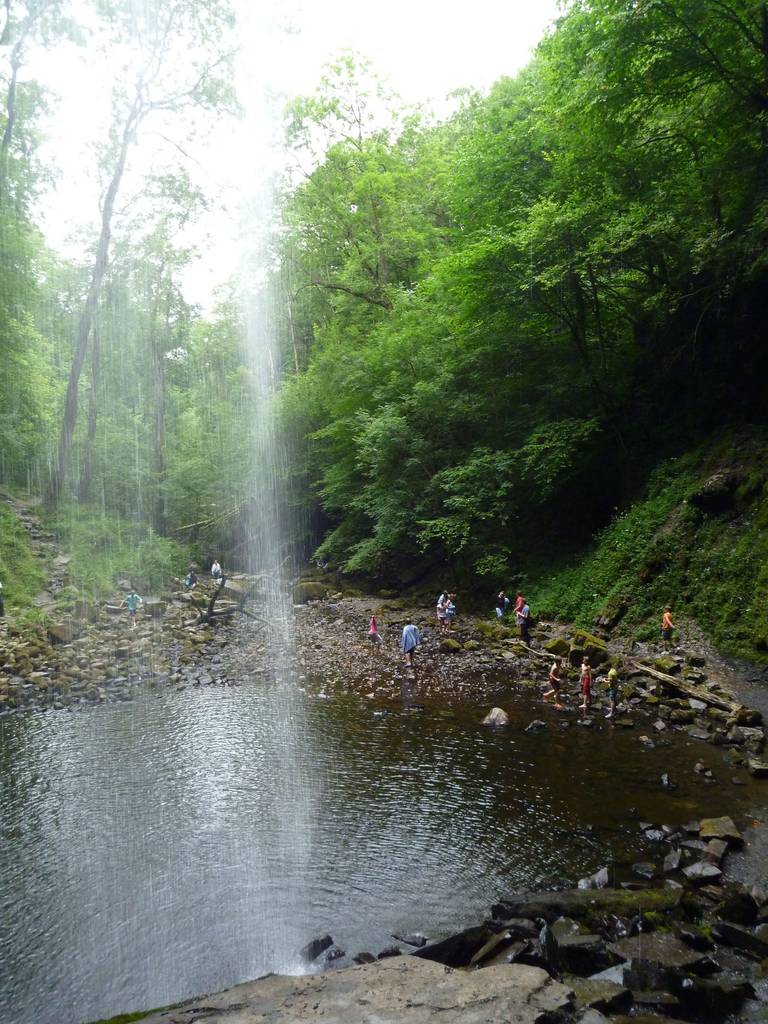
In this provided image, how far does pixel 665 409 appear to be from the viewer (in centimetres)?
1823

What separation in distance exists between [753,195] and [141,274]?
3114 cm

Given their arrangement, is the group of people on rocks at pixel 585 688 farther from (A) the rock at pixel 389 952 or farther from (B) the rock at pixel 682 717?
(A) the rock at pixel 389 952

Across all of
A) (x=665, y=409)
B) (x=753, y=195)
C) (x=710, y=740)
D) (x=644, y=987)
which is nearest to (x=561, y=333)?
(x=665, y=409)

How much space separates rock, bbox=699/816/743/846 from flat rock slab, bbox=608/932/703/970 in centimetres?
206

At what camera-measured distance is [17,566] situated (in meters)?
21.5

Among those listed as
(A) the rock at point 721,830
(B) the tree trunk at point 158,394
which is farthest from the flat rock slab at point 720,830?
(B) the tree trunk at point 158,394

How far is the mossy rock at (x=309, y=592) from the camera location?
27.8m

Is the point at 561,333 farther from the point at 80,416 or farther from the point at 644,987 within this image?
the point at 80,416

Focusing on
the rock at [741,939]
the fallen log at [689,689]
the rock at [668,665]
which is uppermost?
the rock at [668,665]

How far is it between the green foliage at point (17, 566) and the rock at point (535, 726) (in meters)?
16.4

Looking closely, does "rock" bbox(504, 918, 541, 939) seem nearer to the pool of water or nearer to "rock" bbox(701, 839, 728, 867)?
the pool of water

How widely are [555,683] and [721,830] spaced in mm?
6155

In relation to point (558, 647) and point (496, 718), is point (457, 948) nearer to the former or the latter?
point (496, 718)

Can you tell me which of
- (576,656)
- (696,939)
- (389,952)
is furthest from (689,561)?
(389,952)
